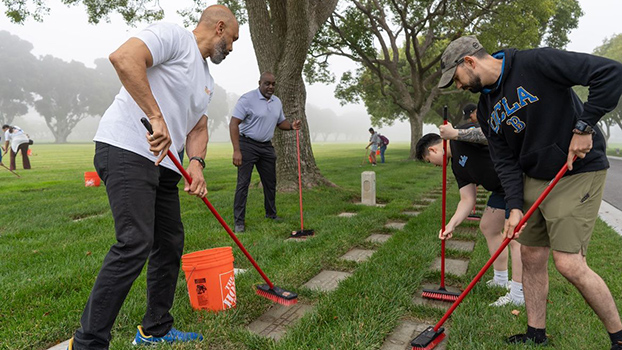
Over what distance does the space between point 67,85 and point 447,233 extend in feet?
268

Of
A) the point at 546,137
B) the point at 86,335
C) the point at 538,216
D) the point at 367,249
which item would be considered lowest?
the point at 367,249

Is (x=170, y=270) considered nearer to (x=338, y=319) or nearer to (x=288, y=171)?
(x=338, y=319)

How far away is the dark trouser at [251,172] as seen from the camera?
17.7 feet

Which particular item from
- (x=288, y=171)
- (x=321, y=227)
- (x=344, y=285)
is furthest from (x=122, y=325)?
(x=288, y=171)

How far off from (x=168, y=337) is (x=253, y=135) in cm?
358

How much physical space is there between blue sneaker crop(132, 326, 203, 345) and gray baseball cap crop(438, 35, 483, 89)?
2.17m

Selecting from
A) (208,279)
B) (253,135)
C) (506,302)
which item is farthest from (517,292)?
(253,135)

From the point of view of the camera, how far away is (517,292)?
3.03 metres

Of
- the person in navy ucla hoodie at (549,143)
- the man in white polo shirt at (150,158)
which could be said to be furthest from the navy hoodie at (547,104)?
the man in white polo shirt at (150,158)

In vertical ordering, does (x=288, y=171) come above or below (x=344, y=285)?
above

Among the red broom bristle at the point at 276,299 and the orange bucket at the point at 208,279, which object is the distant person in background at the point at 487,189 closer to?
the red broom bristle at the point at 276,299

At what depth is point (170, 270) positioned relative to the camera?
2467 mm

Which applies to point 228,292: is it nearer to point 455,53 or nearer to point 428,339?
point 428,339

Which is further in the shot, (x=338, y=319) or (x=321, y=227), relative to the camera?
(x=321, y=227)
